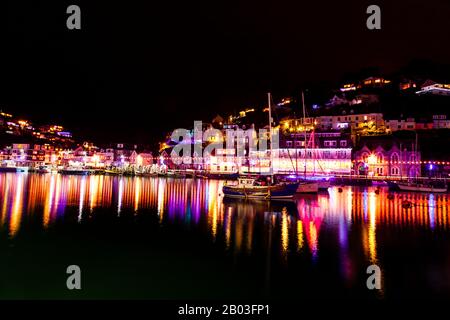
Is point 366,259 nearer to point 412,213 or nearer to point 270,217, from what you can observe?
point 270,217

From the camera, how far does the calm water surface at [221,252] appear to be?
36.0ft

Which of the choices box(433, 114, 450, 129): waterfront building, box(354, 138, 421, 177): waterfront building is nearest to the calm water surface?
box(354, 138, 421, 177): waterfront building

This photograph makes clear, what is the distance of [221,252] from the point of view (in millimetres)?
14875

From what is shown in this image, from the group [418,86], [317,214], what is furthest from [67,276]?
[418,86]

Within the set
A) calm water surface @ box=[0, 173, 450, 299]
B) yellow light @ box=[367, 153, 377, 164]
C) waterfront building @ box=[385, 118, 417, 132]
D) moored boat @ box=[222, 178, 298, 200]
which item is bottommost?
calm water surface @ box=[0, 173, 450, 299]

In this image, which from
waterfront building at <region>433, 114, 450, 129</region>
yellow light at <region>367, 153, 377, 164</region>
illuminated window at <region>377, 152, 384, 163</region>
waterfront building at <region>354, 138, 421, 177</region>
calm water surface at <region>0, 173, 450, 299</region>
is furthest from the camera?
waterfront building at <region>433, 114, 450, 129</region>

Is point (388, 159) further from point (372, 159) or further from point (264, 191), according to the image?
point (264, 191)

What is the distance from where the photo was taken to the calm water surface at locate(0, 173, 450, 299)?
10969 millimetres

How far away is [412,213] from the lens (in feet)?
85.8

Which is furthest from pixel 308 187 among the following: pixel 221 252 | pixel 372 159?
pixel 372 159

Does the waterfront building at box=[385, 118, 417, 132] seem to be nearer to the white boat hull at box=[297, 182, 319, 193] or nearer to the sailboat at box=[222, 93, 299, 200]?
the white boat hull at box=[297, 182, 319, 193]

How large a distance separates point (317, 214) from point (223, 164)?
6247 centimetres
